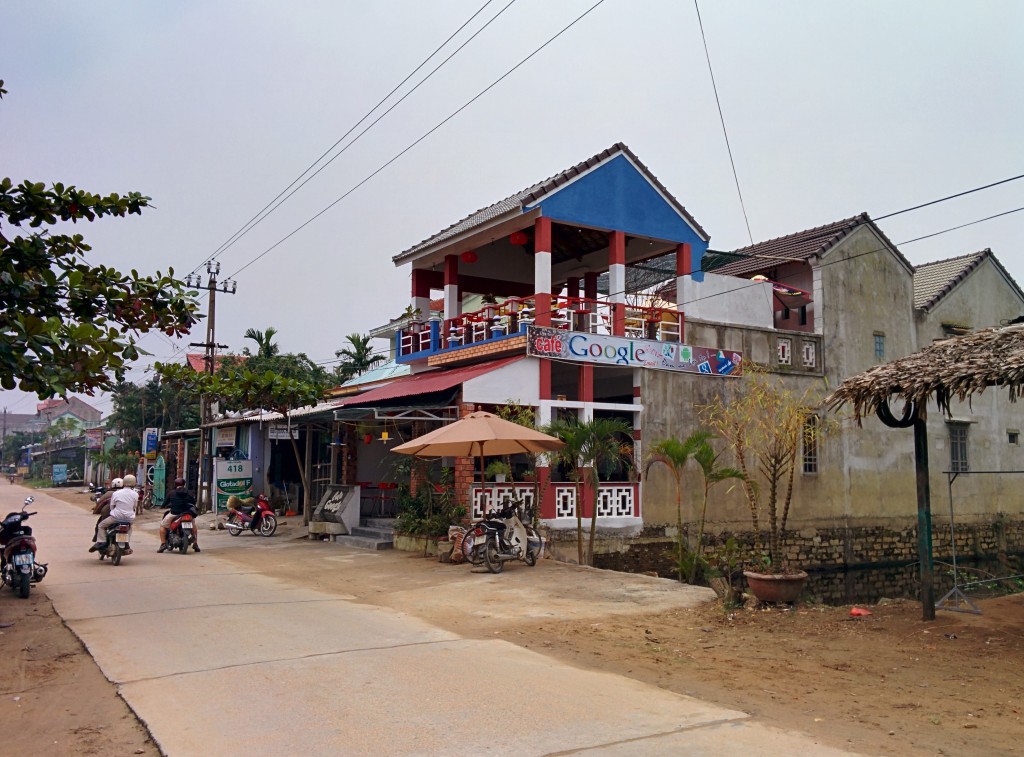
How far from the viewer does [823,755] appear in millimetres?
4719

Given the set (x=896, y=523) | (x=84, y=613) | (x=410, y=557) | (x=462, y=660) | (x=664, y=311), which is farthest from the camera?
(x=896, y=523)

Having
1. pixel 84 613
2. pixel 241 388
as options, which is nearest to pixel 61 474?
pixel 241 388

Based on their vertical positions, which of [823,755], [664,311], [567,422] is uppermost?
[664,311]

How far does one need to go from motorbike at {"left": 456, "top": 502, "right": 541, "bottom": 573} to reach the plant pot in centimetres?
420

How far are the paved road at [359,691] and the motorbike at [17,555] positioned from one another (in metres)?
0.74

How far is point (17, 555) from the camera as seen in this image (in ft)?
33.4

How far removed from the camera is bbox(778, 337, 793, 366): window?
62.4 ft

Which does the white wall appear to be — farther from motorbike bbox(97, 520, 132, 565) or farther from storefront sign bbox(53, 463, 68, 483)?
storefront sign bbox(53, 463, 68, 483)

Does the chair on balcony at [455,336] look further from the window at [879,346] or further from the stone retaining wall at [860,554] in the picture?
the window at [879,346]

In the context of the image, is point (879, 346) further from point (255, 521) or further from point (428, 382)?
point (255, 521)

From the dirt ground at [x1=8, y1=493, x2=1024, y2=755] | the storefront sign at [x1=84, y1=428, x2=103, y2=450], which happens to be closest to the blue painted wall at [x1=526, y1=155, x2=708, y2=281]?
the dirt ground at [x1=8, y1=493, x2=1024, y2=755]

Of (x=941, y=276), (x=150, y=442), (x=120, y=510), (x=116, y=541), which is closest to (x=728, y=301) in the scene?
(x=941, y=276)

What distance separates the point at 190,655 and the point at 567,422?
817 centimetres

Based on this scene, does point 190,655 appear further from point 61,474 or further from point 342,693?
point 61,474
